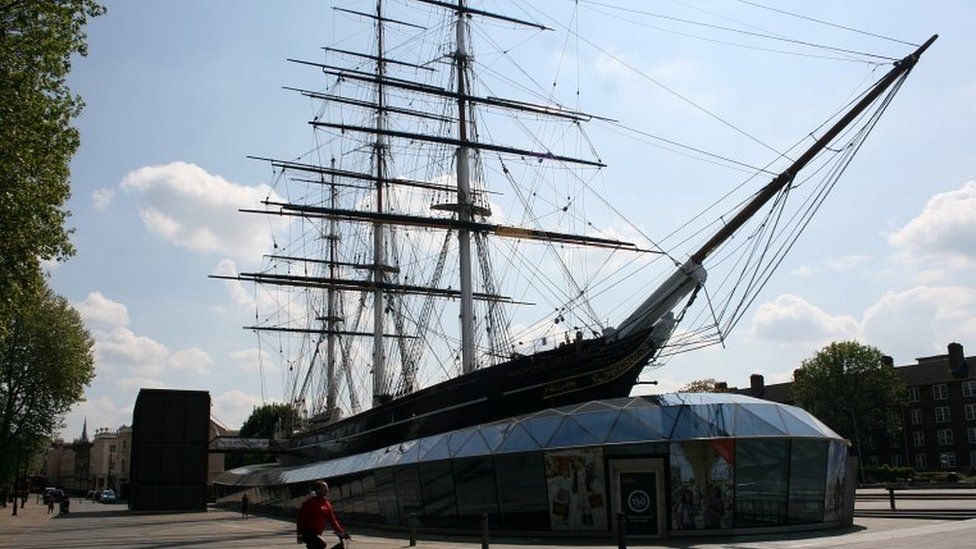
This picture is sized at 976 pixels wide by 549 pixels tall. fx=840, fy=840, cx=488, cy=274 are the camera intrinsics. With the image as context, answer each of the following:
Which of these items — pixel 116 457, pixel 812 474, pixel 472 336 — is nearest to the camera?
pixel 812 474

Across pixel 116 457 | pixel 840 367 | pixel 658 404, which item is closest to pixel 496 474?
pixel 658 404

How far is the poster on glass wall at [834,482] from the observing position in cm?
2067

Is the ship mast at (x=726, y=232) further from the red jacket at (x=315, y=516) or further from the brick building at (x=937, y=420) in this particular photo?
the brick building at (x=937, y=420)

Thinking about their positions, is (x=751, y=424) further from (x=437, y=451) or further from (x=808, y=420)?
(x=437, y=451)

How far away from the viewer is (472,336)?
126 ft

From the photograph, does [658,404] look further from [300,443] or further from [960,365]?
[960,365]

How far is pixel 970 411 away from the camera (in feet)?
242

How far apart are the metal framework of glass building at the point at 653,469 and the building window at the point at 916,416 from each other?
6453 centimetres

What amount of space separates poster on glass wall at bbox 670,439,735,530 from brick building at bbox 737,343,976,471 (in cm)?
6347

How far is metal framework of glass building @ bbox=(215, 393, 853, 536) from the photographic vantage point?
771 inches

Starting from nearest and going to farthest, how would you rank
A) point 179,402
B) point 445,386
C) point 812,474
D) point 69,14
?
point 812,474, point 69,14, point 445,386, point 179,402

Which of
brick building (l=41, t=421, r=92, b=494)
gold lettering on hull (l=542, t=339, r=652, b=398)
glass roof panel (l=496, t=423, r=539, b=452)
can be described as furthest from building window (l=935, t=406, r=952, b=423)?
brick building (l=41, t=421, r=92, b=494)

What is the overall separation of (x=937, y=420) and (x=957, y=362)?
558cm

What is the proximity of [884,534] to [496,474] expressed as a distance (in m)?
9.38
